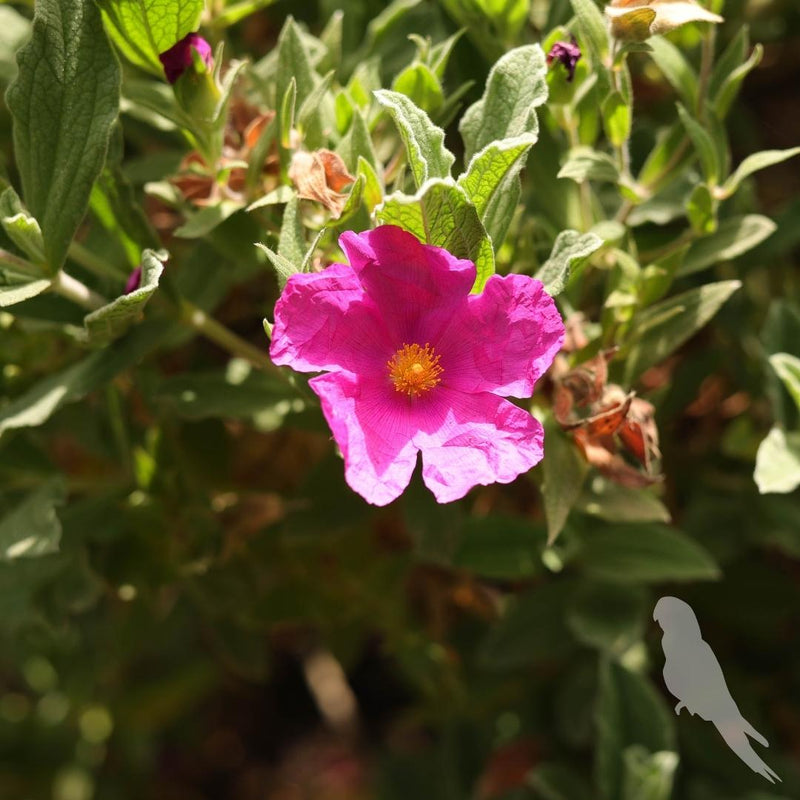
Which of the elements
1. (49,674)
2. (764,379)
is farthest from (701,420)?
(49,674)

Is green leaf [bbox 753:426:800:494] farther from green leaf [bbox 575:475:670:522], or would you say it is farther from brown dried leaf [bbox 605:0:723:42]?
brown dried leaf [bbox 605:0:723:42]

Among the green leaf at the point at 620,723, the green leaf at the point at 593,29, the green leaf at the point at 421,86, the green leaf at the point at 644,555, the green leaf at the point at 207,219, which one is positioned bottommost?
the green leaf at the point at 620,723

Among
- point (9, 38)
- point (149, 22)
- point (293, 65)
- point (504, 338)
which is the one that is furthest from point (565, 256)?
point (9, 38)

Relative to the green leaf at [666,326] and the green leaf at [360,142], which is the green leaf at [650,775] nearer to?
the green leaf at [666,326]

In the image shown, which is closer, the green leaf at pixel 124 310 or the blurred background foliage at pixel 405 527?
the green leaf at pixel 124 310

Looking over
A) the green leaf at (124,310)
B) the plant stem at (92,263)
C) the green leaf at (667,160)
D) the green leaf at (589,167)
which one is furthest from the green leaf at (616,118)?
the plant stem at (92,263)

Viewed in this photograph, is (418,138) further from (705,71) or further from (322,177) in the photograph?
(705,71)
